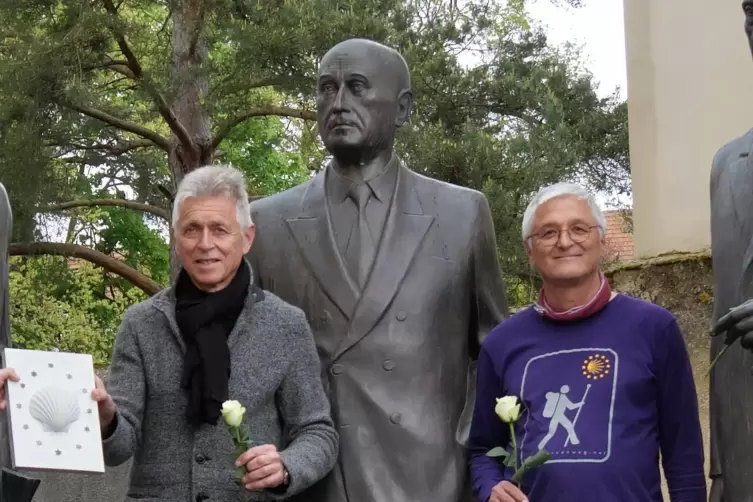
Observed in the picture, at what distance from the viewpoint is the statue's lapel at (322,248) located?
3.83 meters

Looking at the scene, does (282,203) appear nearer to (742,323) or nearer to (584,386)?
(584,386)

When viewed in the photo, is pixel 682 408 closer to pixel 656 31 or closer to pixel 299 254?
pixel 299 254

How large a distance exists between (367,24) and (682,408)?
739 cm

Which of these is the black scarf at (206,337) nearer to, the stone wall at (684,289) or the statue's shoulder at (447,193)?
the statue's shoulder at (447,193)

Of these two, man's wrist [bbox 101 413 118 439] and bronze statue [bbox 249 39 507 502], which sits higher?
bronze statue [bbox 249 39 507 502]

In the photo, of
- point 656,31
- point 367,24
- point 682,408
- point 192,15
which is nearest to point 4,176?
point 192,15

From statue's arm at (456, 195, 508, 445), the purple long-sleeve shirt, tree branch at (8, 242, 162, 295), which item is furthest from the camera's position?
tree branch at (8, 242, 162, 295)

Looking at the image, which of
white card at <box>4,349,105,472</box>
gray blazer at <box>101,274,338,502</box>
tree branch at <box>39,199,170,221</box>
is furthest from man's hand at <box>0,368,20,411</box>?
tree branch at <box>39,199,170,221</box>

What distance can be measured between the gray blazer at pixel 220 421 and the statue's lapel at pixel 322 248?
0.37 m

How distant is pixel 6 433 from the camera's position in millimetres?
3285

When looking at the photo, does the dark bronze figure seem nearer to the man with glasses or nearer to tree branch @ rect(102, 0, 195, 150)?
the man with glasses

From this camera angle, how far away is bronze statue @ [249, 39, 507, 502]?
3.74 meters

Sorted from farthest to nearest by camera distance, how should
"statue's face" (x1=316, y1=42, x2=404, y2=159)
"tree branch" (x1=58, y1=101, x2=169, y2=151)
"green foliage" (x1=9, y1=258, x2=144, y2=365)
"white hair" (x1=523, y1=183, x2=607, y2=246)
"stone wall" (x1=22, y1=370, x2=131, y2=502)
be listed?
1. "green foliage" (x1=9, y1=258, x2=144, y2=365)
2. "tree branch" (x1=58, y1=101, x2=169, y2=151)
3. "stone wall" (x1=22, y1=370, x2=131, y2=502)
4. "statue's face" (x1=316, y1=42, x2=404, y2=159)
5. "white hair" (x1=523, y1=183, x2=607, y2=246)

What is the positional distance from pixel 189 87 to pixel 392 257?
7.76 m
